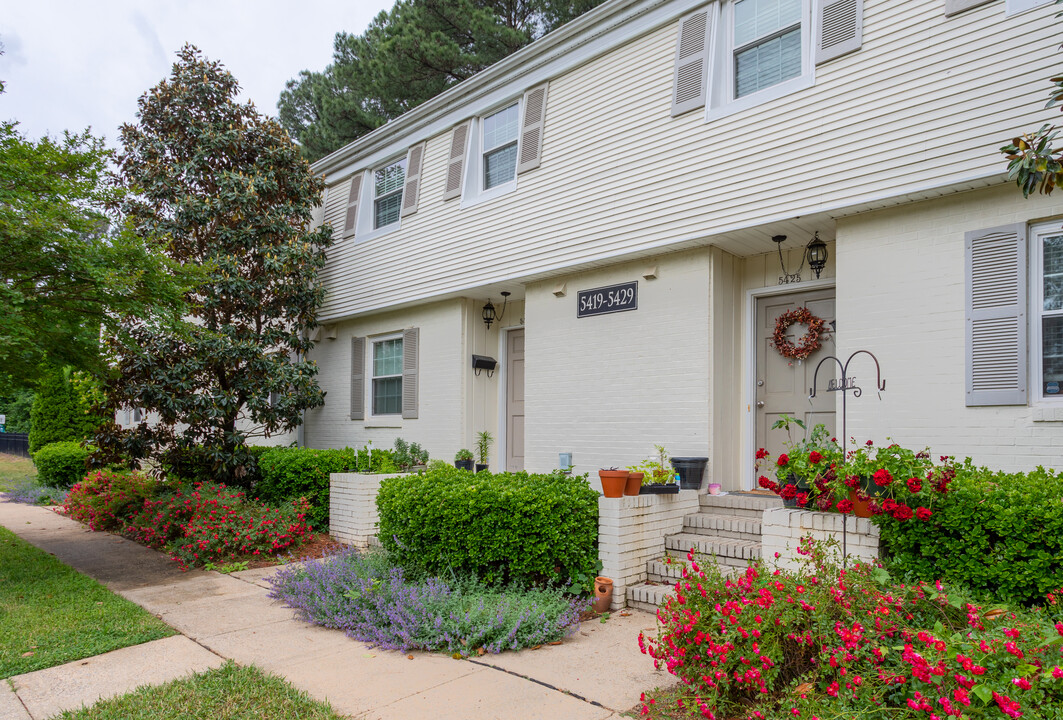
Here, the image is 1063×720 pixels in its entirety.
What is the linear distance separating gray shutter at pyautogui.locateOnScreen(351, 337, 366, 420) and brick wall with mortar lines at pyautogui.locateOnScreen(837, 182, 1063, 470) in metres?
7.59

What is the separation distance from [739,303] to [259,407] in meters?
6.88

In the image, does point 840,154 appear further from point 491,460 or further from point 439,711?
point 491,460

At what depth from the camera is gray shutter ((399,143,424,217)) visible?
10.3 meters

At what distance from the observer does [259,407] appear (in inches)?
394

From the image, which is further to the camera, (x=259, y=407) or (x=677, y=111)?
(x=259, y=407)

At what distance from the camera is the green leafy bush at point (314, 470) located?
900 cm

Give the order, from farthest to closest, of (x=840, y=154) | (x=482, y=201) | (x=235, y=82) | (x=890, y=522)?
(x=235, y=82) → (x=482, y=201) → (x=840, y=154) → (x=890, y=522)

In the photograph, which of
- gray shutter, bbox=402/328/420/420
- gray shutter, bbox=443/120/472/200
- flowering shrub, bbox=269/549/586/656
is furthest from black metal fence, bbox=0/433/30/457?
flowering shrub, bbox=269/549/586/656

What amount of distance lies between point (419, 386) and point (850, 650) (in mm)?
7862

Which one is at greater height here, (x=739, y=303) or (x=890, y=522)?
(x=739, y=303)

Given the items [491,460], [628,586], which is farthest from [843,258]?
[491,460]

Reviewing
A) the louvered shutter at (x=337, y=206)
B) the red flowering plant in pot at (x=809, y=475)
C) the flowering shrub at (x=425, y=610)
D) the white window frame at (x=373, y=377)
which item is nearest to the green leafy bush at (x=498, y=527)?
the flowering shrub at (x=425, y=610)

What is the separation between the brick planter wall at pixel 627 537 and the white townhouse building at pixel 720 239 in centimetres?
113

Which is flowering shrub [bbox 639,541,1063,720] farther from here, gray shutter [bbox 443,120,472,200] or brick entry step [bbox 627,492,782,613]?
gray shutter [bbox 443,120,472,200]
